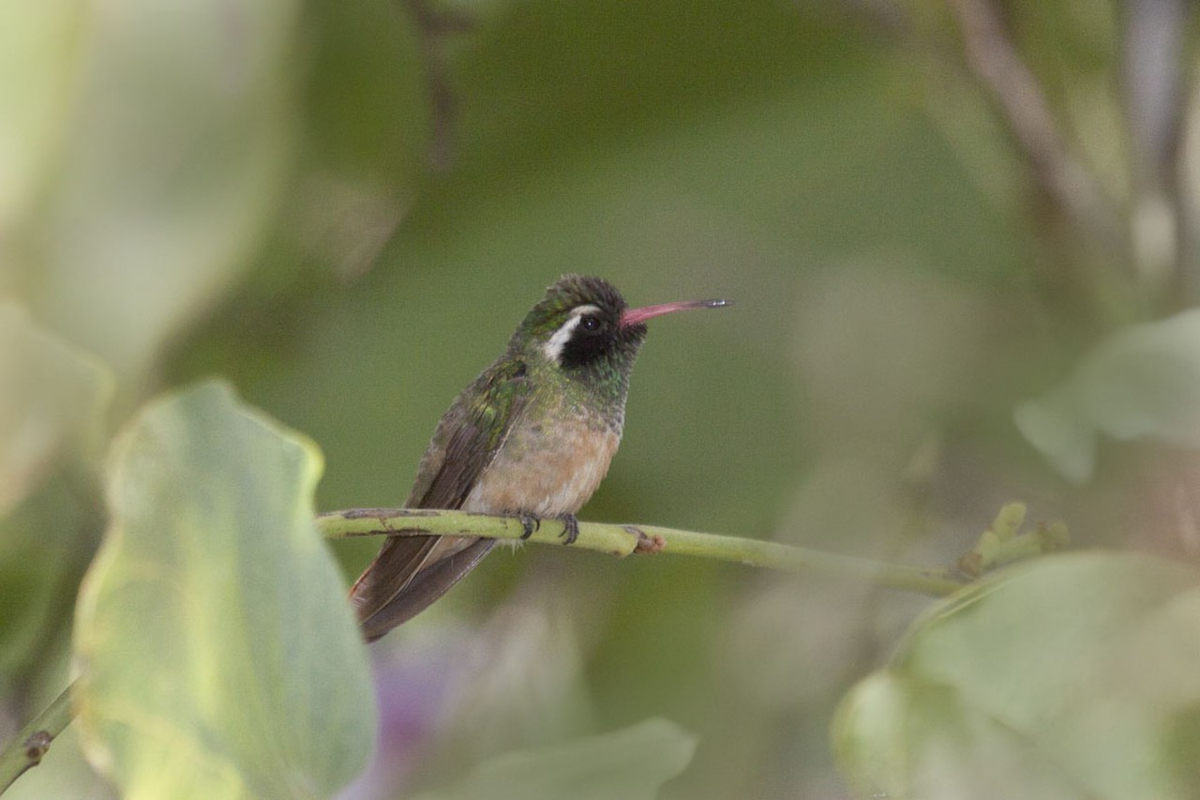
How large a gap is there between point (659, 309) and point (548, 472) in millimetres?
147

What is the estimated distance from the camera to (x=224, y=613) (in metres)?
0.39

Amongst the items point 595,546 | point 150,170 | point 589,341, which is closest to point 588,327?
point 589,341

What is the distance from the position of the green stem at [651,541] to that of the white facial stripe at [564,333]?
4.2 inches

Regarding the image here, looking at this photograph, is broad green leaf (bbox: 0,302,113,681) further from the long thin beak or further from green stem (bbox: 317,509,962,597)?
the long thin beak

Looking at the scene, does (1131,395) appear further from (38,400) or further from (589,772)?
(38,400)

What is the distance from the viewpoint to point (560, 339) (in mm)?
703

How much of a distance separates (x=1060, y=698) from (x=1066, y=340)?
170mm

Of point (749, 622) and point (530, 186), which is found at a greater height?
point (530, 186)

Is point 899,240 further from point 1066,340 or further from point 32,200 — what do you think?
point 32,200

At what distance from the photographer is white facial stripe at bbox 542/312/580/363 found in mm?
656

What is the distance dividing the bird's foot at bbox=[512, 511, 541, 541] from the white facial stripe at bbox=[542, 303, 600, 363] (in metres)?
0.10

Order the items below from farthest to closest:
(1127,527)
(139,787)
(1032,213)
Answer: (1032,213)
(1127,527)
(139,787)

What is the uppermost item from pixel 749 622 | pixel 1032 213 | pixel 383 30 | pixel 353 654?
pixel 383 30

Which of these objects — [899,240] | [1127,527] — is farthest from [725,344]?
[1127,527]
